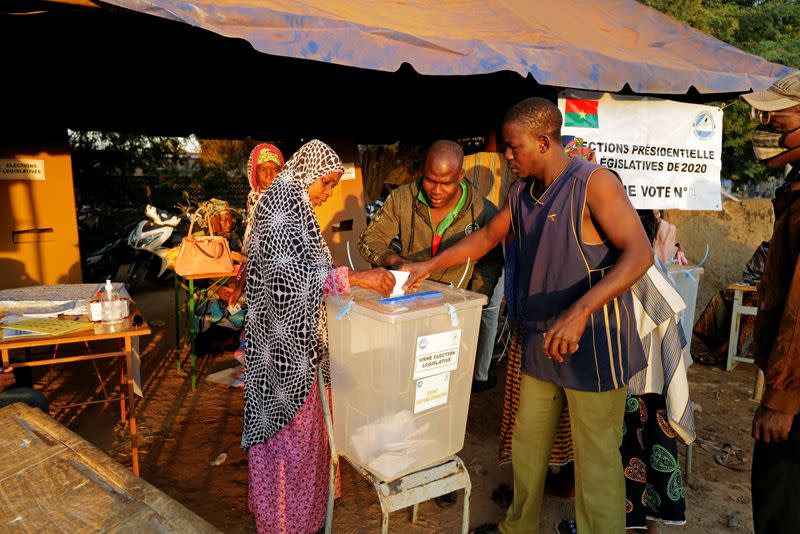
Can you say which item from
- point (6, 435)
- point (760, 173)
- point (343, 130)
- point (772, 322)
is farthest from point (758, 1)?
point (6, 435)

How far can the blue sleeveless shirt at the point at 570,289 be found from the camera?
1.84 metres

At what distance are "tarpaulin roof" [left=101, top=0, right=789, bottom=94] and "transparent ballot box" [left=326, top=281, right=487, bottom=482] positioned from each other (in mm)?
1402

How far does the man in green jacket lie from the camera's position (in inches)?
112

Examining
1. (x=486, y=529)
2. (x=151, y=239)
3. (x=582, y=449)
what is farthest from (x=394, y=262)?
(x=151, y=239)

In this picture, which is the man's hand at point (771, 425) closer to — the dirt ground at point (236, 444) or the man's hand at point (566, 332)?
the man's hand at point (566, 332)

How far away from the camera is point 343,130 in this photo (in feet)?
22.5

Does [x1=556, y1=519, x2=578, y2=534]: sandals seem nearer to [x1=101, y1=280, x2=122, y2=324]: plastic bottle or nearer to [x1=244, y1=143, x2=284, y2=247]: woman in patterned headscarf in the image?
[x1=101, y1=280, x2=122, y2=324]: plastic bottle

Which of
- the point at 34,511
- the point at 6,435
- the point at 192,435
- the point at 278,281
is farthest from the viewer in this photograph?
the point at 192,435

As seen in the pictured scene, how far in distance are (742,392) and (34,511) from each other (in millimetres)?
4939

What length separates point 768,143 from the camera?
1708 millimetres

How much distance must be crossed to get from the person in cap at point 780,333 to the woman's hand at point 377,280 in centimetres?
125

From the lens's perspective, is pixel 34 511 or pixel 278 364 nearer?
pixel 34 511

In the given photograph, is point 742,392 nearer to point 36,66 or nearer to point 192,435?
point 192,435

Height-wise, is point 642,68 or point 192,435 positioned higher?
point 642,68
